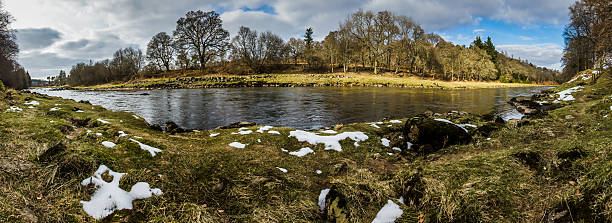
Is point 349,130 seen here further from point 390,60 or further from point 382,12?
point 390,60

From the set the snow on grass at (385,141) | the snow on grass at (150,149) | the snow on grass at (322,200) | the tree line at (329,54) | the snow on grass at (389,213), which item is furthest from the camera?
the tree line at (329,54)

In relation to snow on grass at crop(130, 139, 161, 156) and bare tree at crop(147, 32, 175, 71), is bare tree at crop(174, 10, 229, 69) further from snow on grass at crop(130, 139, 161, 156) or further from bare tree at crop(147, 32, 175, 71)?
snow on grass at crop(130, 139, 161, 156)

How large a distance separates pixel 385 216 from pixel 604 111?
484 inches

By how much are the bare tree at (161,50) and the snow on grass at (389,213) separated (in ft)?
279

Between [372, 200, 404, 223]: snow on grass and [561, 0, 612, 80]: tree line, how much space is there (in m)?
21.5

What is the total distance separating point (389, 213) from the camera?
11.6ft

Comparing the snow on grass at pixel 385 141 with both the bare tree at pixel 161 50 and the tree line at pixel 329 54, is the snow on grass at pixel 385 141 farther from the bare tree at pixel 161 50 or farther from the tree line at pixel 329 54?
the bare tree at pixel 161 50

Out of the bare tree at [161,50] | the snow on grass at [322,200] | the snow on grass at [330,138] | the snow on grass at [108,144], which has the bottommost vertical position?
the snow on grass at [322,200]

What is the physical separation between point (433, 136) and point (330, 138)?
317 centimetres

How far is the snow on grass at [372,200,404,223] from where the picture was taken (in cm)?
344

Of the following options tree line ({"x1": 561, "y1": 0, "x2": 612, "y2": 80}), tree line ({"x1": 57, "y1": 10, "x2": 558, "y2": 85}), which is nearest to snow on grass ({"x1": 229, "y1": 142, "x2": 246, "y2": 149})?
tree line ({"x1": 561, "y1": 0, "x2": 612, "y2": 80})

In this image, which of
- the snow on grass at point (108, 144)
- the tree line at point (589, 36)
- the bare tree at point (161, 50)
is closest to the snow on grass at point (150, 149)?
the snow on grass at point (108, 144)

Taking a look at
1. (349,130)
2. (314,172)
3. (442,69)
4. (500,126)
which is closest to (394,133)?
(349,130)

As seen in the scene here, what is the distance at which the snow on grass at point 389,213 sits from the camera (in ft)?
11.3
